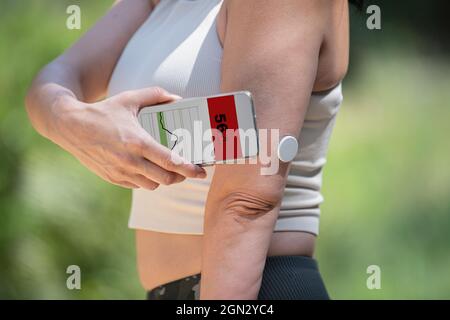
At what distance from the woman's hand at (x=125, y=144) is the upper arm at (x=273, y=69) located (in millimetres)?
64

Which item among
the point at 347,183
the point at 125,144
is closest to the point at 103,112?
the point at 125,144

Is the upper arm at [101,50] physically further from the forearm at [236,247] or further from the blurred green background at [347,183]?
the blurred green background at [347,183]

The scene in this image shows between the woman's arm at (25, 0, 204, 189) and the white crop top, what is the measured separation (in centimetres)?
8

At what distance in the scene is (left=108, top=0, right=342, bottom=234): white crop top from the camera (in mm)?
921

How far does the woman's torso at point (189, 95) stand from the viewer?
92 centimetres

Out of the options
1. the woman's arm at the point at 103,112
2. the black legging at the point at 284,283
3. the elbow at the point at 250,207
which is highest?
the woman's arm at the point at 103,112

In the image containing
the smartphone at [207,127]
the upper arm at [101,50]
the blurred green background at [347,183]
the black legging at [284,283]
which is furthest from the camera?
the blurred green background at [347,183]

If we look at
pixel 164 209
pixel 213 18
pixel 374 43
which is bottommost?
pixel 164 209

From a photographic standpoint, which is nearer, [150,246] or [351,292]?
[150,246]

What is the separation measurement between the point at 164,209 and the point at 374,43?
2089 mm

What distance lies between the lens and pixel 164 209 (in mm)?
1005

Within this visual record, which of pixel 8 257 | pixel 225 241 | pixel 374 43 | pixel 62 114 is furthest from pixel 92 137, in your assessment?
pixel 374 43

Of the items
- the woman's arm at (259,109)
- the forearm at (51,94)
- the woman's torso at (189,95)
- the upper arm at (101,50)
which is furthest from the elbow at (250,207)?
the upper arm at (101,50)
